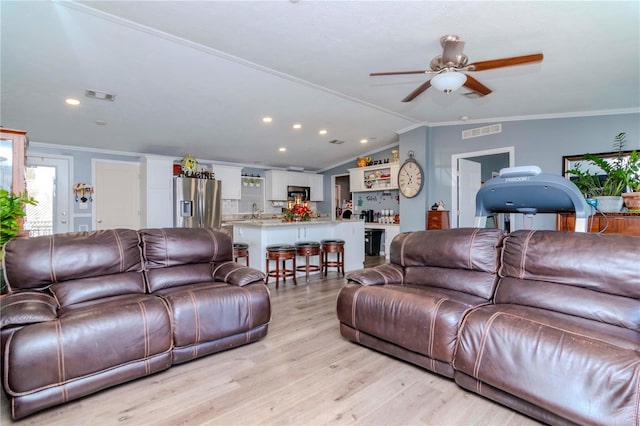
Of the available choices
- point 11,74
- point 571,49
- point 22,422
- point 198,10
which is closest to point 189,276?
point 22,422

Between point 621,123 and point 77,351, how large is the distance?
648 centimetres

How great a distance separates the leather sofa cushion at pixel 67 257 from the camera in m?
2.13

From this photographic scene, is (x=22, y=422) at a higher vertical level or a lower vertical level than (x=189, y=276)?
lower

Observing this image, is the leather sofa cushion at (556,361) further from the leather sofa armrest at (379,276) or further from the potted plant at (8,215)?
the potted plant at (8,215)

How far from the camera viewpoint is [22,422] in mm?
1678

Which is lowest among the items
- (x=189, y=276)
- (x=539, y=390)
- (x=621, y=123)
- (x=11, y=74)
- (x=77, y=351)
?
(x=539, y=390)

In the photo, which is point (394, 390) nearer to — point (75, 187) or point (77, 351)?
point (77, 351)

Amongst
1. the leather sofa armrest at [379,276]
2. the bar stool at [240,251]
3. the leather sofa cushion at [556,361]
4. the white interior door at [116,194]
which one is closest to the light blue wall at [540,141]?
the leather sofa armrest at [379,276]

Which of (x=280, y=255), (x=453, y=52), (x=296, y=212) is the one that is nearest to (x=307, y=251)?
(x=280, y=255)

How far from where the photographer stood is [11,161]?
2.44m

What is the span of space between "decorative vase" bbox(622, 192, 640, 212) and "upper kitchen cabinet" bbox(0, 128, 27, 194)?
539 centimetres

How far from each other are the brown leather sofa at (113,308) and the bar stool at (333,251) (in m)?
2.22

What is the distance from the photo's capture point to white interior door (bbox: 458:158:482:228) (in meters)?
5.85

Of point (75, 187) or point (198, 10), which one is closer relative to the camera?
point (198, 10)
